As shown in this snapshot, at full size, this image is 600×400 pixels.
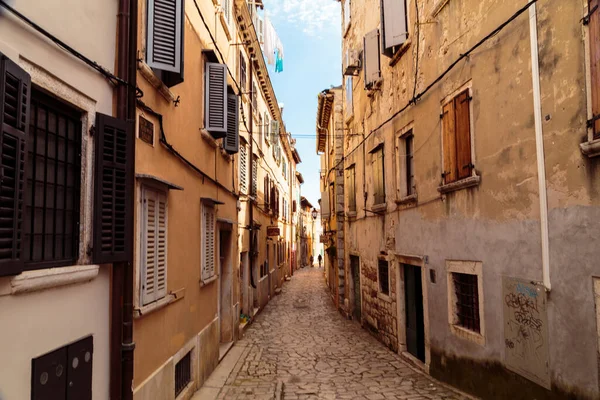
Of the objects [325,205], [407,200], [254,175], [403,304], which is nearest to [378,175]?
[407,200]

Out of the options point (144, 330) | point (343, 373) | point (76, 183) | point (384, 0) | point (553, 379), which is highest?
point (384, 0)

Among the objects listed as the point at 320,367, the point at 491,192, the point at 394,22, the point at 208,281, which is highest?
the point at 394,22

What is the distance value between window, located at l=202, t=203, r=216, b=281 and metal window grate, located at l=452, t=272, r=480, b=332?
15.1 ft

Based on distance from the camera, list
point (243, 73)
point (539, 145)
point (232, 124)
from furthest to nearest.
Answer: point (243, 73)
point (232, 124)
point (539, 145)

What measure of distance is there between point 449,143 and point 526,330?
3487mm

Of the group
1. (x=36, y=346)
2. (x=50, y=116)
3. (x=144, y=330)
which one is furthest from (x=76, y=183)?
(x=144, y=330)

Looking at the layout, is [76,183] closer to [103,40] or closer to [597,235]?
[103,40]

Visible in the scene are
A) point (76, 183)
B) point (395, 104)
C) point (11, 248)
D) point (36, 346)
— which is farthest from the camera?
point (395, 104)

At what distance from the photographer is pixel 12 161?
302cm

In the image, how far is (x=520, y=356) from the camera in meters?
6.10

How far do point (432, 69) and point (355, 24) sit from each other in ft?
24.6

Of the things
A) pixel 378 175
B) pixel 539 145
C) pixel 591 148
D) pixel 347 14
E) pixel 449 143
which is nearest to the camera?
pixel 591 148

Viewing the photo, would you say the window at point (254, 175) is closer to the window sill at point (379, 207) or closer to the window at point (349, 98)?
the window at point (349, 98)

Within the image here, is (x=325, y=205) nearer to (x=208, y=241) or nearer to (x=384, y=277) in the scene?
(x=384, y=277)
